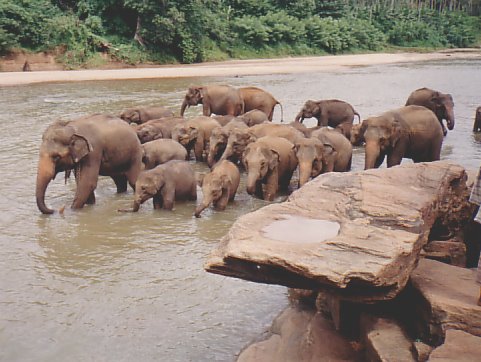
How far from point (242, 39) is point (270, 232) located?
145 feet

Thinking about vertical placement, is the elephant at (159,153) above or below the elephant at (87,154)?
below

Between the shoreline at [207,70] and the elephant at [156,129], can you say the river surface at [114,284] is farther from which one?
the shoreline at [207,70]

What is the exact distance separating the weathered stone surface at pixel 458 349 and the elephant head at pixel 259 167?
17.7 feet

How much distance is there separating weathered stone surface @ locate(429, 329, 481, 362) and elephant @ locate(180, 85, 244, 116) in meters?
12.8

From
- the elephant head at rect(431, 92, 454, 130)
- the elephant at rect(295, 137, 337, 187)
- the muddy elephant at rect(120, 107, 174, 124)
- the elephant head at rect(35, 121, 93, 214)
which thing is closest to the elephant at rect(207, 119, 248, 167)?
the elephant at rect(295, 137, 337, 187)

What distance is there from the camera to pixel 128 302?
18.0ft

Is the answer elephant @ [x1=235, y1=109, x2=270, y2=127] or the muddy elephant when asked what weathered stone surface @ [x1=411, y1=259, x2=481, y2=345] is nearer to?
elephant @ [x1=235, y1=109, x2=270, y2=127]

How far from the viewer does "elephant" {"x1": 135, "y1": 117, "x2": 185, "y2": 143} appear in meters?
11.1

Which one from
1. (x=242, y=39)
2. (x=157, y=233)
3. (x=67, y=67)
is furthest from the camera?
(x=242, y=39)

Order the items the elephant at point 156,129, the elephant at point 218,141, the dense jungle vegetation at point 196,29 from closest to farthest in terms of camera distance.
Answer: the elephant at point 218,141, the elephant at point 156,129, the dense jungle vegetation at point 196,29

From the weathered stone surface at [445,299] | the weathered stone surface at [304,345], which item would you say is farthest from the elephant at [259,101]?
the weathered stone surface at [445,299]

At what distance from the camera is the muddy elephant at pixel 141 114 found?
1309 centimetres

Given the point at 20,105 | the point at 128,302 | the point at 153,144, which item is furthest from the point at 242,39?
the point at 128,302

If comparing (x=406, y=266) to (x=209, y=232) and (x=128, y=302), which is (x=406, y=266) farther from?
(x=209, y=232)
